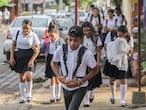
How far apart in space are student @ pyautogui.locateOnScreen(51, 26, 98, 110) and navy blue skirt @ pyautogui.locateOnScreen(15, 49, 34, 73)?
3.38 metres

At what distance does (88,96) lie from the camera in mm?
10562

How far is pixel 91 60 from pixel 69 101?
2.11ft

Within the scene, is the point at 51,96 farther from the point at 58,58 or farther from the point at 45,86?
the point at 58,58

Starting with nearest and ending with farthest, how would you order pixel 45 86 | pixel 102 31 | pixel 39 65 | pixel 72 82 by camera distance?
pixel 72 82 → pixel 45 86 → pixel 102 31 → pixel 39 65

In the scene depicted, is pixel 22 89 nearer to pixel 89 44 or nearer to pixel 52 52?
pixel 52 52

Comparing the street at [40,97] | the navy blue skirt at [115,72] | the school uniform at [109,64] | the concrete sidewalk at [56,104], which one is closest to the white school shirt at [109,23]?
the street at [40,97]

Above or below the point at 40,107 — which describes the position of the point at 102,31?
above

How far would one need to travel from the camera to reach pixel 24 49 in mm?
10773

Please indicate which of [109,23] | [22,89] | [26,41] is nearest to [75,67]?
[26,41]

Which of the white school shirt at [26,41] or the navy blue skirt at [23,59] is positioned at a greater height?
the white school shirt at [26,41]

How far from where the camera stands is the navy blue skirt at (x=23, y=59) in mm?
10766

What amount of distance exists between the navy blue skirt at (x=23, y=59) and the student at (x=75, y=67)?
11.1 ft

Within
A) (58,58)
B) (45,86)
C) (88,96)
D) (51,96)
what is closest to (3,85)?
(45,86)

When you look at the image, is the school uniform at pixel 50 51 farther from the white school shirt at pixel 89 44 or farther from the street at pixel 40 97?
the white school shirt at pixel 89 44
